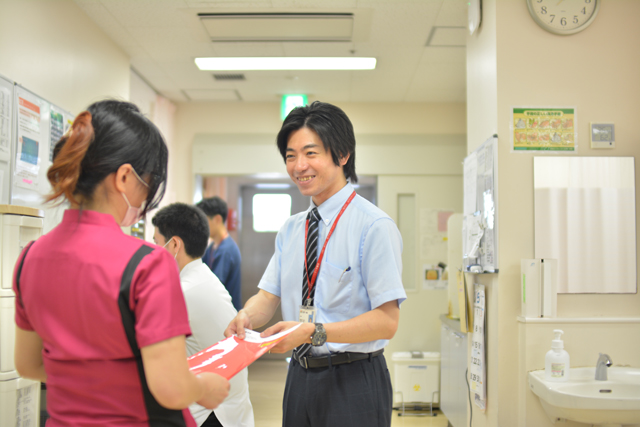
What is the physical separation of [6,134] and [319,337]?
2.20 meters

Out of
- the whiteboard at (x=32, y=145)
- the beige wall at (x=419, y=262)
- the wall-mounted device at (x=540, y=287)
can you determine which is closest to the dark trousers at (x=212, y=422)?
the whiteboard at (x=32, y=145)

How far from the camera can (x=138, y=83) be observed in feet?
15.6

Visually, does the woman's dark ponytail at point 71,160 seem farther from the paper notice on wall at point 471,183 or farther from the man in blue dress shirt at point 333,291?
the paper notice on wall at point 471,183

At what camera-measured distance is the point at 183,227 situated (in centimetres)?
230

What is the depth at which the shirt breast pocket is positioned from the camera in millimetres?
1465

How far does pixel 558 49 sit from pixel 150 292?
2.68 metres

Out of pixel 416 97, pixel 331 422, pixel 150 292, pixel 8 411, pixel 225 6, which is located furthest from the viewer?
pixel 416 97

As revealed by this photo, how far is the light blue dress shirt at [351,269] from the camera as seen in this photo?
4.63 feet

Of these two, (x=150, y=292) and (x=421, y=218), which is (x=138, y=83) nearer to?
(x=421, y=218)

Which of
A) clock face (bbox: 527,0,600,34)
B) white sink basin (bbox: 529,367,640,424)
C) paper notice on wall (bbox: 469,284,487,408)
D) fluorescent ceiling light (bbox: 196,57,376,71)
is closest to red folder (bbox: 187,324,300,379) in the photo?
white sink basin (bbox: 529,367,640,424)

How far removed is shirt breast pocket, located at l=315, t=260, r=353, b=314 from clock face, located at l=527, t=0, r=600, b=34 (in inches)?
82.1

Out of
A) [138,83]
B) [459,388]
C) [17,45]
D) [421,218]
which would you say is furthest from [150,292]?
[421,218]

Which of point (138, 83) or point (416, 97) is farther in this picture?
point (416, 97)

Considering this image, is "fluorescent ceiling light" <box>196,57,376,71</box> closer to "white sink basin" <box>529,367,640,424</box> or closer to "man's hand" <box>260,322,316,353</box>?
"white sink basin" <box>529,367,640,424</box>
